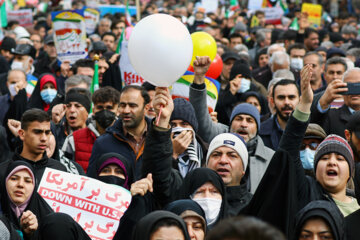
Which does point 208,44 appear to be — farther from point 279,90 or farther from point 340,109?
point 340,109

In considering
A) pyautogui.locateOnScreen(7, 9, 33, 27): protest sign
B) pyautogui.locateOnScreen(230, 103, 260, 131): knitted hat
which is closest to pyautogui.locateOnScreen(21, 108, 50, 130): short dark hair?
pyautogui.locateOnScreen(230, 103, 260, 131): knitted hat

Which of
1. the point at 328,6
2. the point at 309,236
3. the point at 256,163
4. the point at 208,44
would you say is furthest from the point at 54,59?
the point at 328,6

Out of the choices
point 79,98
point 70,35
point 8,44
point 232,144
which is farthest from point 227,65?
point 232,144

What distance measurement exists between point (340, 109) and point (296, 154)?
2.31m

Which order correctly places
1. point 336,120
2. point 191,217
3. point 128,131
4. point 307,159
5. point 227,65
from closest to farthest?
point 191,217 < point 307,159 < point 128,131 < point 336,120 < point 227,65

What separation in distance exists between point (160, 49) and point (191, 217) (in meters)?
1.18

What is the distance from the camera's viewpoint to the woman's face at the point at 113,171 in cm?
628

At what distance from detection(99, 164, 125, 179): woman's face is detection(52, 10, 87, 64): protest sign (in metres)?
5.44

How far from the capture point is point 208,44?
28.0 feet

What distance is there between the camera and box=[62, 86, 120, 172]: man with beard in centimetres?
791

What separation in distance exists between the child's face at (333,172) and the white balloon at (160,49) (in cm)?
118

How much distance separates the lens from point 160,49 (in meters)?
5.26

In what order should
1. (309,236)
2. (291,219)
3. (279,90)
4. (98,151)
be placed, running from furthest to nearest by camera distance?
(279,90) → (98,151) → (291,219) → (309,236)

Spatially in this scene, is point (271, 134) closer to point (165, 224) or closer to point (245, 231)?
point (165, 224)
